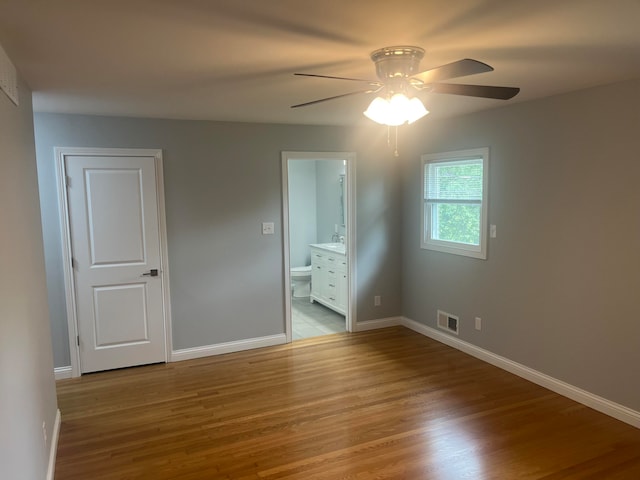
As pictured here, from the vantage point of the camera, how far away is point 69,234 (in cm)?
402

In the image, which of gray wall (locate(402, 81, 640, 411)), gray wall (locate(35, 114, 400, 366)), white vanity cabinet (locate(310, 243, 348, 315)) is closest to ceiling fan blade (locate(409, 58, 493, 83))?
gray wall (locate(402, 81, 640, 411))

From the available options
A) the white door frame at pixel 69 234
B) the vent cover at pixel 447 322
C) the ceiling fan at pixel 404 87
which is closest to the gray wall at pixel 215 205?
the white door frame at pixel 69 234

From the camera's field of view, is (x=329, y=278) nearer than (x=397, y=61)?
No

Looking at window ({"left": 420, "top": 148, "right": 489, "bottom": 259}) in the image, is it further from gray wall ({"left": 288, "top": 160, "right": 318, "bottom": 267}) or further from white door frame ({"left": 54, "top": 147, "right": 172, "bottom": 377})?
gray wall ({"left": 288, "top": 160, "right": 318, "bottom": 267})

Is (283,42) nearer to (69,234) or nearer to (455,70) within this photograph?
(455,70)

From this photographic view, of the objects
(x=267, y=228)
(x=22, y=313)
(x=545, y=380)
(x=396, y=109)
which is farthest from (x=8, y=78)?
(x=545, y=380)

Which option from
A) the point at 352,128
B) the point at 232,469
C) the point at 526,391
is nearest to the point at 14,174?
the point at 232,469

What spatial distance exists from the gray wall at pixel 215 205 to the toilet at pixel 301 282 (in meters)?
2.20

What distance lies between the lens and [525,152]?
3795mm

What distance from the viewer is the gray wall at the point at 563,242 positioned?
313 cm

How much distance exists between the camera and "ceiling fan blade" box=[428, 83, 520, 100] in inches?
87.4

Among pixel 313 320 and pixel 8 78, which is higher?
pixel 8 78

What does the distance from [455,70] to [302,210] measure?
571 centimetres

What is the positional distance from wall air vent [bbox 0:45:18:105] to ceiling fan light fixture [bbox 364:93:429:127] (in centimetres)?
171
